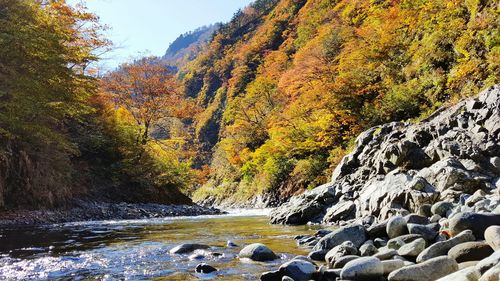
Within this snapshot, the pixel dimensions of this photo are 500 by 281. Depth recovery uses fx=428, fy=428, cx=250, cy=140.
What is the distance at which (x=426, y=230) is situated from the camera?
679 centimetres

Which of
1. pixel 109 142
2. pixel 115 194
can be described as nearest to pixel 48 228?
pixel 115 194

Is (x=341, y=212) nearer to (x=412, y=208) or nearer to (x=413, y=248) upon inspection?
(x=412, y=208)

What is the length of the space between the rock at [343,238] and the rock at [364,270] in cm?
191

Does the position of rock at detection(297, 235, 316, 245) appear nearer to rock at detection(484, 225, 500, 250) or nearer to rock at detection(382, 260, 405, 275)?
rock at detection(382, 260, 405, 275)

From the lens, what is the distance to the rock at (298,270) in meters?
5.47

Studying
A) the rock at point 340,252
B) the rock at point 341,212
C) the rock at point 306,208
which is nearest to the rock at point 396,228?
the rock at point 340,252

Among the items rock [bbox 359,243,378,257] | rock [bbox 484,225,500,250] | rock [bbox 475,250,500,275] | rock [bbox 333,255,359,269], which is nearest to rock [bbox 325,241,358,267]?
rock [bbox 359,243,378,257]

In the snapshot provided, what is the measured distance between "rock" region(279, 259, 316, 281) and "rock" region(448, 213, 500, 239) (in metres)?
2.44

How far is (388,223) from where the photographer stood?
755 cm

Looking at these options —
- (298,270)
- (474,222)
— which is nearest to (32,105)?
(298,270)

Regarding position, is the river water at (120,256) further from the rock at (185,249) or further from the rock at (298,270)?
the rock at (298,270)

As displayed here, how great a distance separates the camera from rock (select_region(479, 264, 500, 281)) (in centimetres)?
369

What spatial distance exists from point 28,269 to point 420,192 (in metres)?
8.54

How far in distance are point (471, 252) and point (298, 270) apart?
2.15m
